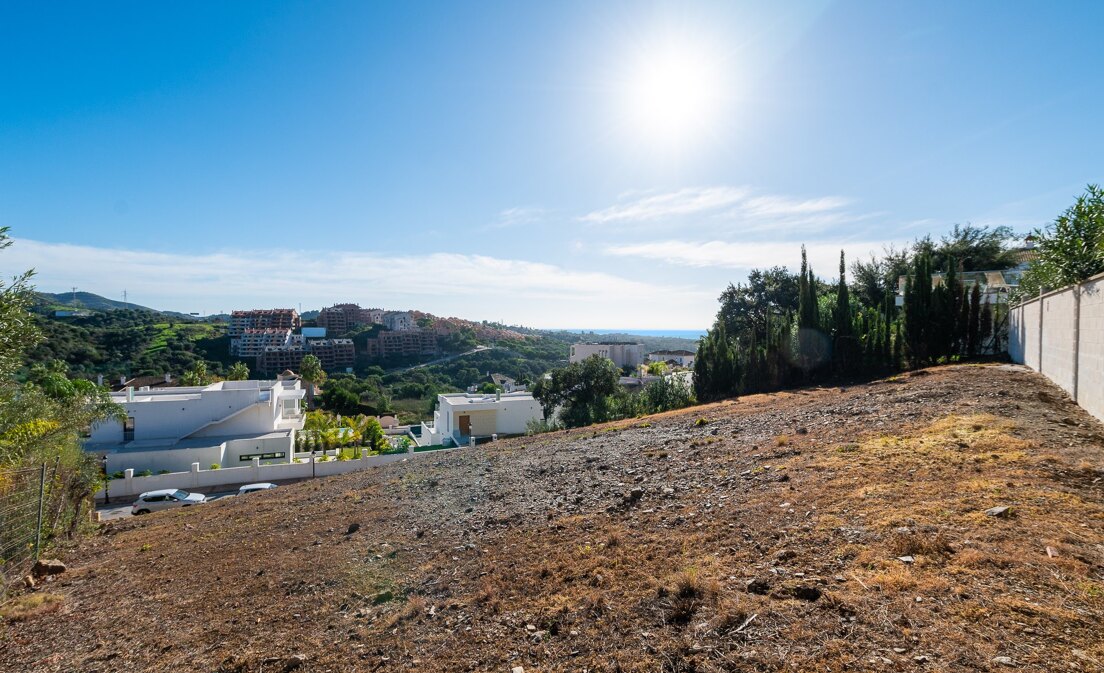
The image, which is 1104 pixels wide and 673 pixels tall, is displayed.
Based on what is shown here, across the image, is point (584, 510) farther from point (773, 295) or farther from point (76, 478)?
point (773, 295)

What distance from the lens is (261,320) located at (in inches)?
3711

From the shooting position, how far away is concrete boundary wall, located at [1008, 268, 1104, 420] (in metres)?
7.26

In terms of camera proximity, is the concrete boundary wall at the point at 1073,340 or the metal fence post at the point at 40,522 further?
the metal fence post at the point at 40,522

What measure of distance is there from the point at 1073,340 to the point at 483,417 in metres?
25.9

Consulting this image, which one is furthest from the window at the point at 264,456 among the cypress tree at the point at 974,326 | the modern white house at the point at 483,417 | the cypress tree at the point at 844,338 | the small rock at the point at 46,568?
the cypress tree at the point at 974,326

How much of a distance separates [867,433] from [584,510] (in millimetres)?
4893

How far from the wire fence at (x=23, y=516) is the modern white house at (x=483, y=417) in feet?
68.2

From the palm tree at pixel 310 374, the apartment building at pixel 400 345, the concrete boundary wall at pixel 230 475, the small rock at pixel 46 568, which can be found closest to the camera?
the small rock at pixel 46 568

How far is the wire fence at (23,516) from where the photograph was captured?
6.82 metres

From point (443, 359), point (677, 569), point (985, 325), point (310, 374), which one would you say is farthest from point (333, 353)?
point (677, 569)

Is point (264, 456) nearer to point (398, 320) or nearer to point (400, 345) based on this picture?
point (400, 345)

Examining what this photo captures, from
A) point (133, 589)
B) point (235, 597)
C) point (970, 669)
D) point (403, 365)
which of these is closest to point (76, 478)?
point (133, 589)

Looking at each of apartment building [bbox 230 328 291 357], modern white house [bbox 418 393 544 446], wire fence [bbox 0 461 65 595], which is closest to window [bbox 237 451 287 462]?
modern white house [bbox 418 393 544 446]

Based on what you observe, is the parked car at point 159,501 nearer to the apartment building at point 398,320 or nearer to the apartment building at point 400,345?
the apartment building at point 400,345
